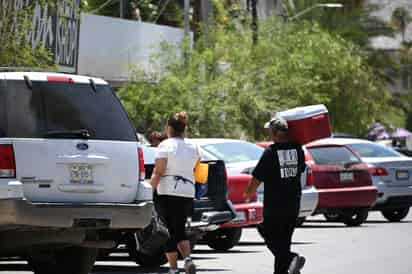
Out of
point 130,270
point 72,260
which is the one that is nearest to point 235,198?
point 130,270

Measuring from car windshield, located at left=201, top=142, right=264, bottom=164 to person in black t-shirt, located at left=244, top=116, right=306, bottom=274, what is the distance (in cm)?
639

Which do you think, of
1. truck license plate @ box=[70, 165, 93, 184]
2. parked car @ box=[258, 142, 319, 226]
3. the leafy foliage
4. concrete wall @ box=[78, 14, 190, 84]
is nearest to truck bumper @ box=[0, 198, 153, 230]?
truck license plate @ box=[70, 165, 93, 184]

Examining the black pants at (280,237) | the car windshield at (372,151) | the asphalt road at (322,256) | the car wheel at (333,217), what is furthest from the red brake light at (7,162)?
the car windshield at (372,151)

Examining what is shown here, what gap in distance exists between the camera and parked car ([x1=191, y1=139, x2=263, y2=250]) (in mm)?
17484

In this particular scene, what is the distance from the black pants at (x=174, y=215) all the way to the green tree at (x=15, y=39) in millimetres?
6057

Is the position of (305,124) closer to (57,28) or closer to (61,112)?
(61,112)

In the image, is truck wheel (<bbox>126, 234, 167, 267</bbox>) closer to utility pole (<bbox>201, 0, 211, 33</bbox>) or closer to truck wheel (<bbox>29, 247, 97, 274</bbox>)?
truck wheel (<bbox>29, 247, 97, 274</bbox>)

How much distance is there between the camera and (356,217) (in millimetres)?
23500

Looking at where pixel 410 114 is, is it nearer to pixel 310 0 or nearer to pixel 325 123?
pixel 310 0

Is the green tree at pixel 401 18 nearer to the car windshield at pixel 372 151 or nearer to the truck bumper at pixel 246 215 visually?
the car windshield at pixel 372 151

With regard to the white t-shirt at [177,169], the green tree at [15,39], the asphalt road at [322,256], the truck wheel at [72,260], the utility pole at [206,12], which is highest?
the utility pole at [206,12]

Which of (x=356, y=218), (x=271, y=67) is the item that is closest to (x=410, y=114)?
(x=271, y=67)

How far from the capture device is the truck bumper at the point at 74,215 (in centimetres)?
1146

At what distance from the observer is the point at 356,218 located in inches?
925
